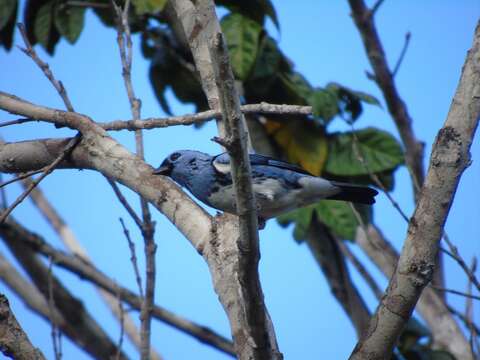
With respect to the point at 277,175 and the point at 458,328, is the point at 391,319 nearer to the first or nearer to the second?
the point at 277,175

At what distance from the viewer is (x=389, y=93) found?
6.48m

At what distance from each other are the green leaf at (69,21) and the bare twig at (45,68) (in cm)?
220

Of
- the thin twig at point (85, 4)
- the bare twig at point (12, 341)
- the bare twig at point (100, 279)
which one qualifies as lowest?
the bare twig at point (12, 341)

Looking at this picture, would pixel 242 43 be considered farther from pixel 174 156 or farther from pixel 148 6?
pixel 174 156

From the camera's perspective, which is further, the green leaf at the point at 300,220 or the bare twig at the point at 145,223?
the green leaf at the point at 300,220

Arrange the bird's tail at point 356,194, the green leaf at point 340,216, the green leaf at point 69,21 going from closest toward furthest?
the bird's tail at point 356,194 < the green leaf at point 340,216 < the green leaf at point 69,21

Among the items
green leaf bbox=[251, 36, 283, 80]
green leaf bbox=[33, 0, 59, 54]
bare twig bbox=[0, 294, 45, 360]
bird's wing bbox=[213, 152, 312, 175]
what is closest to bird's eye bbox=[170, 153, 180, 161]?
bird's wing bbox=[213, 152, 312, 175]

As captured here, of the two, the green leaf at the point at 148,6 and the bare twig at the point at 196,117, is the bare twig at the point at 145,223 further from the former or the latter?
the green leaf at the point at 148,6

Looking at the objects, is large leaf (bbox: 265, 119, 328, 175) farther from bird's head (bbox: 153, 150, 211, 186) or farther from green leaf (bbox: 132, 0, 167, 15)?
bird's head (bbox: 153, 150, 211, 186)

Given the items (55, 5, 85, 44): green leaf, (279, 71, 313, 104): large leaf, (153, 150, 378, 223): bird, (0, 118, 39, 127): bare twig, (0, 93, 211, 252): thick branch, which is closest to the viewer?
(0, 93, 211, 252): thick branch

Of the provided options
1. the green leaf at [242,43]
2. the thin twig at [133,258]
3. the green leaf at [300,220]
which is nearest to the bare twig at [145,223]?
the thin twig at [133,258]

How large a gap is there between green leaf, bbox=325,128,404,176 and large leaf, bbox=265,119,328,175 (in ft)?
0.32

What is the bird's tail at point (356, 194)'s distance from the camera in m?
4.90

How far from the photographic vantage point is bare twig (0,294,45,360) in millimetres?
3115
